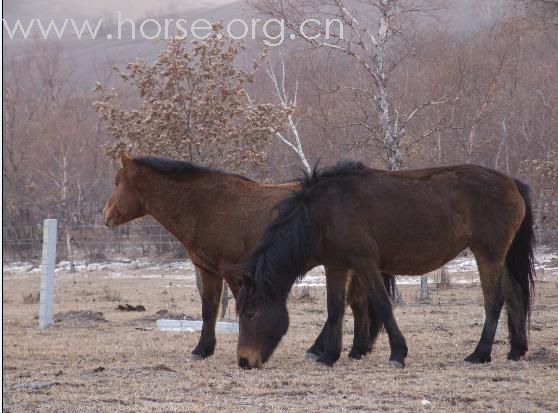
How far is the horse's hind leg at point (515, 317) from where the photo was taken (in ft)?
25.9

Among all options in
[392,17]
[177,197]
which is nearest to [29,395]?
[177,197]

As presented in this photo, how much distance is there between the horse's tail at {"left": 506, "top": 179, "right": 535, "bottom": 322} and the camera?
8.23m

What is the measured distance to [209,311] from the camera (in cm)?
866

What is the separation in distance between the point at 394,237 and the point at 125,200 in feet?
9.39

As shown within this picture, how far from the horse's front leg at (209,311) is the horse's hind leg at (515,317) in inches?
112

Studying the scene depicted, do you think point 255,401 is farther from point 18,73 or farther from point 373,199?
point 18,73

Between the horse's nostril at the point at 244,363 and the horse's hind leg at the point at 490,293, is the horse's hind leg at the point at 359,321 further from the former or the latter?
the horse's nostril at the point at 244,363

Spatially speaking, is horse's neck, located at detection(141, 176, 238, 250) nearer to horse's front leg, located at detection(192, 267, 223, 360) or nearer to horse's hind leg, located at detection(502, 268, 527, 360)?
horse's front leg, located at detection(192, 267, 223, 360)

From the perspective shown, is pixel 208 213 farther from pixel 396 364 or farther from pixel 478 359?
pixel 478 359

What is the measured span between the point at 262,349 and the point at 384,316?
3.97 feet

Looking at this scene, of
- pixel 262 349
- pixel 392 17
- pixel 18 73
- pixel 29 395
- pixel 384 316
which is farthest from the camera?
pixel 18 73

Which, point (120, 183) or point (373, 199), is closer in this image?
point (373, 199)

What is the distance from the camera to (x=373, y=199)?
7.77m

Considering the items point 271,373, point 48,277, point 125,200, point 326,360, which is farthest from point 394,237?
point 48,277
